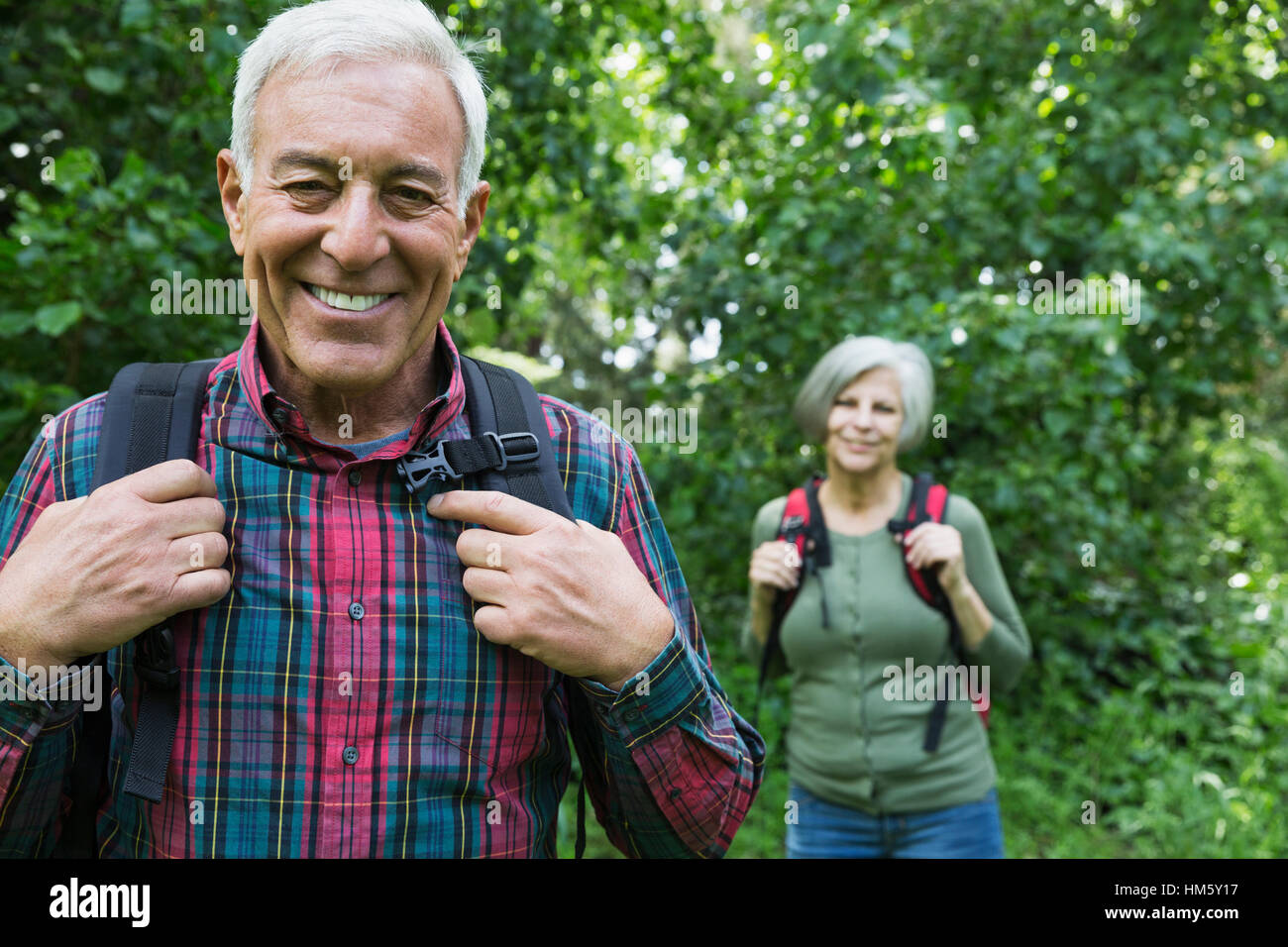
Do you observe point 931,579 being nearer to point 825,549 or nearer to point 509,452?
point 825,549

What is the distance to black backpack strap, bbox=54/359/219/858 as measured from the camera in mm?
1290

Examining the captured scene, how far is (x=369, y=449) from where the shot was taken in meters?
1.49

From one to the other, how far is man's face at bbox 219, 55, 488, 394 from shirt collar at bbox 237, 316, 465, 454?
62 millimetres

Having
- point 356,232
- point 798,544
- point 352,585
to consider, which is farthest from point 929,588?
point 356,232

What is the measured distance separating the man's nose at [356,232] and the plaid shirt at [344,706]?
0.24m

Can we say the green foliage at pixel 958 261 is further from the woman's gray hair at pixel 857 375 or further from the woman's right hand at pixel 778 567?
the woman's right hand at pixel 778 567

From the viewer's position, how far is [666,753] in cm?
140

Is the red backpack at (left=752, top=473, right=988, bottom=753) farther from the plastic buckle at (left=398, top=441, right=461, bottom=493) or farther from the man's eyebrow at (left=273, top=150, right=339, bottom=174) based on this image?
the man's eyebrow at (left=273, top=150, right=339, bottom=174)

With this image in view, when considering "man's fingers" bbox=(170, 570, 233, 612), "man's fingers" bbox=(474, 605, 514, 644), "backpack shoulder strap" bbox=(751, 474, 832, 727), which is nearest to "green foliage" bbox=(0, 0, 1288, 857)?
"backpack shoulder strap" bbox=(751, 474, 832, 727)

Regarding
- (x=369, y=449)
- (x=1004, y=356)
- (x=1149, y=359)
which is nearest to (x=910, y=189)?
(x=1004, y=356)

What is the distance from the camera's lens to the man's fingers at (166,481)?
1273mm

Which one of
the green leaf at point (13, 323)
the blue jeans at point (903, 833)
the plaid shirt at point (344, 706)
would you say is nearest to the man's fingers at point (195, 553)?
the plaid shirt at point (344, 706)

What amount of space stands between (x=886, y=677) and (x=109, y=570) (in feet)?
7.75

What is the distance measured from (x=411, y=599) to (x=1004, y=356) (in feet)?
11.2
